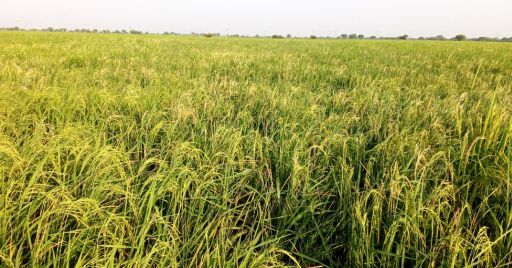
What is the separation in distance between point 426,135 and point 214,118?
189cm

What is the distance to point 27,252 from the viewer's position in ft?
4.37

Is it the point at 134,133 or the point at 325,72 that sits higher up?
the point at 325,72

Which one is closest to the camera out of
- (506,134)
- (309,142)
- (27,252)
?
(27,252)

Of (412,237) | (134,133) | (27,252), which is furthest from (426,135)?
(27,252)

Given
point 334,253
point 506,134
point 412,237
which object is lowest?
point 334,253

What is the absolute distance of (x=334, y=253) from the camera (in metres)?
1.60

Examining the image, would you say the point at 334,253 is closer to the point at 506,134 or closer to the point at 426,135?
the point at 426,135

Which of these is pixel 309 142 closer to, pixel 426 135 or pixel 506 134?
pixel 426 135

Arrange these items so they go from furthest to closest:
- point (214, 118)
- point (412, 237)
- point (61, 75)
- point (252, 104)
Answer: point (61, 75), point (252, 104), point (214, 118), point (412, 237)

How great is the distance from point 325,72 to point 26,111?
17.4ft

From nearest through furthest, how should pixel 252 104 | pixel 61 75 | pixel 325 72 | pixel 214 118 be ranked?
1. pixel 214 118
2. pixel 252 104
3. pixel 61 75
4. pixel 325 72

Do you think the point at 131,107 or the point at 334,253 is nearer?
the point at 334,253

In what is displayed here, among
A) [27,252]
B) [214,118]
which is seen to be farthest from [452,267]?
[214,118]

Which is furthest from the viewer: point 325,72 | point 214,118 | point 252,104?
point 325,72
